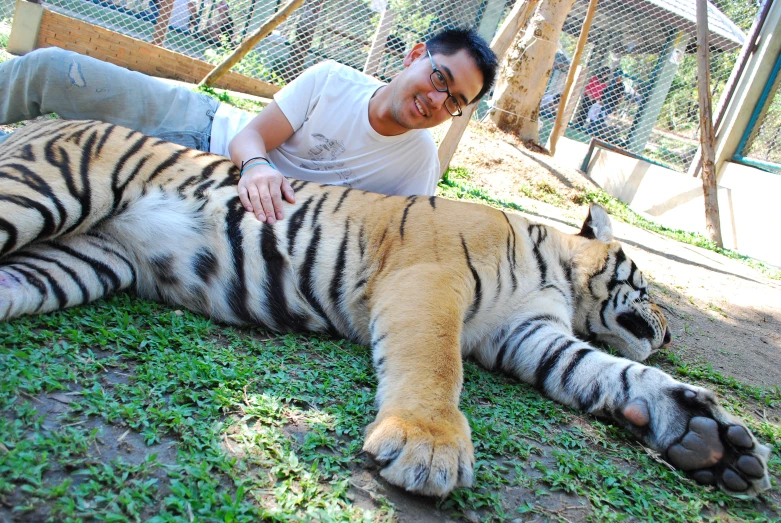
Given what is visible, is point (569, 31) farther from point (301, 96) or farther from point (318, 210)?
point (318, 210)

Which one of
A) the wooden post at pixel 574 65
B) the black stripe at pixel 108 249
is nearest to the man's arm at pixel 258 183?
the black stripe at pixel 108 249

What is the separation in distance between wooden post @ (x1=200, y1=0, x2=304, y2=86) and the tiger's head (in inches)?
211

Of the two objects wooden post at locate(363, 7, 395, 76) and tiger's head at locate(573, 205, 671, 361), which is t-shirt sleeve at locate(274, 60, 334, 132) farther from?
wooden post at locate(363, 7, 395, 76)

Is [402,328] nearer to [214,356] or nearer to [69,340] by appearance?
[214,356]

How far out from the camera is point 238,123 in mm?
3555

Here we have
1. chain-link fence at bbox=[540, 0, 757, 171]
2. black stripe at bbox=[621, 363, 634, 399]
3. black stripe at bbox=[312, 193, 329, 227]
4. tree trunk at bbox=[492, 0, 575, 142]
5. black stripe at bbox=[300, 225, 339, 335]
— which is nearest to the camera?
black stripe at bbox=[621, 363, 634, 399]

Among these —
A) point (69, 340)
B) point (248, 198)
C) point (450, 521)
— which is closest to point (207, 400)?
point (69, 340)

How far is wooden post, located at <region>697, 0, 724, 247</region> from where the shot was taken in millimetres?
6887

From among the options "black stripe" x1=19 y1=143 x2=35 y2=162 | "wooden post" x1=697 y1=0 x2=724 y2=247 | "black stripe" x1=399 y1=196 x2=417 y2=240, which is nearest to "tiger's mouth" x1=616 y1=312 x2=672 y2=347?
"black stripe" x1=399 y1=196 x2=417 y2=240

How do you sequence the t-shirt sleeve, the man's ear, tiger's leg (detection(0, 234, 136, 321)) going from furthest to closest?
the man's ear, the t-shirt sleeve, tiger's leg (detection(0, 234, 136, 321))

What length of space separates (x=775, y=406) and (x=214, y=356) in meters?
2.66

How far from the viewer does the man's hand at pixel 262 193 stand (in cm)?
250

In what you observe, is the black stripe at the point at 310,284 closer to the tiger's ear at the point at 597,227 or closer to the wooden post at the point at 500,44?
the tiger's ear at the point at 597,227

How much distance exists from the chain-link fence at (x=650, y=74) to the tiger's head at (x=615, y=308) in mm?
6665
